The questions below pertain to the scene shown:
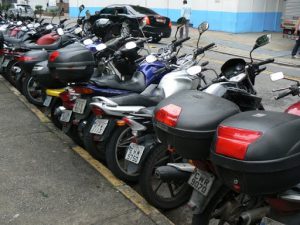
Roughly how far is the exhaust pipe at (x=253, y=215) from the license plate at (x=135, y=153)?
4.39 ft

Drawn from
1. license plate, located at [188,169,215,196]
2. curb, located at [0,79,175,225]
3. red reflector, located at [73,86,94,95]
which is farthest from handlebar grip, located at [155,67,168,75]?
license plate, located at [188,169,215,196]

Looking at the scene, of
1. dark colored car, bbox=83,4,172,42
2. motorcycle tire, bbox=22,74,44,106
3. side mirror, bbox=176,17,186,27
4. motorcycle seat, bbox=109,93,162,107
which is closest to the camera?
motorcycle seat, bbox=109,93,162,107

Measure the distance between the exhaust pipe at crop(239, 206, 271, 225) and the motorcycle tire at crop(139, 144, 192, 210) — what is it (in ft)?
3.88

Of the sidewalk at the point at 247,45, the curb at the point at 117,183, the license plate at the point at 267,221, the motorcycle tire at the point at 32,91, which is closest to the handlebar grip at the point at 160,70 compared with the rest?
the curb at the point at 117,183

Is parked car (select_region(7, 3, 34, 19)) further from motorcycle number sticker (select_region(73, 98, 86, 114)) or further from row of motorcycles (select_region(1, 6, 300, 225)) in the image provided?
motorcycle number sticker (select_region(73, 98, 86, 114))

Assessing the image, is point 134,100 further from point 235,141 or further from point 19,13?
point 19,13

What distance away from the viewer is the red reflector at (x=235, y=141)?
2074 millimetres

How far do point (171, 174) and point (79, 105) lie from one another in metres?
1.84

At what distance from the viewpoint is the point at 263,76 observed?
1020 centimetres

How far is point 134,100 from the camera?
4.10 metres

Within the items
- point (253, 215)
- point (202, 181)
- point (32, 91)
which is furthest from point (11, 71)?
point (253, 215)

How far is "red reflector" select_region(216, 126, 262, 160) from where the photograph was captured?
6.81 ft

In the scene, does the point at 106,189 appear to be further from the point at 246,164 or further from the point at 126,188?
the point at 246,164

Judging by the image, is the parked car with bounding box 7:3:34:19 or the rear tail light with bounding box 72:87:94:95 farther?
the parked car with bounding box 7:3:34:19
